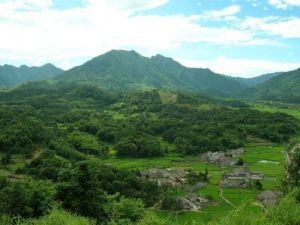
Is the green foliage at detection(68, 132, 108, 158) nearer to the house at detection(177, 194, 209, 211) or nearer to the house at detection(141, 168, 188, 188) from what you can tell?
the house at detection(141, 168, 188, 188)

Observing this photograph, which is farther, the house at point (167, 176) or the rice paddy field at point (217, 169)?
the house at point (167, 176)

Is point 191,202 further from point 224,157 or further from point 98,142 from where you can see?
point 98,142

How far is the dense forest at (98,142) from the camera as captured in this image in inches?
1463

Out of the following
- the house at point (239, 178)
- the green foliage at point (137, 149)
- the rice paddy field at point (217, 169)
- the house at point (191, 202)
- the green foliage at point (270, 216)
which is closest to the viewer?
the green foliage at point (270, 216)

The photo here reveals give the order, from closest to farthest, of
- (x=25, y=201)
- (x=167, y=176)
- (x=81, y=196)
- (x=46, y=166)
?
(x=81, y=196), (x=25, y=201), (x=46, y=166), (x=167, y=176)

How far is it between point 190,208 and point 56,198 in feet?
66.6

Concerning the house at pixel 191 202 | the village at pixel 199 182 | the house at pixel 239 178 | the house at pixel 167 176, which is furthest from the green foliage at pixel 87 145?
the house at pixel 191 202

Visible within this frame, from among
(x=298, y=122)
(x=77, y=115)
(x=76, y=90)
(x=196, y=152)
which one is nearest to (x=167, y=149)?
(x=196, y=152)

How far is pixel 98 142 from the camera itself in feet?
305

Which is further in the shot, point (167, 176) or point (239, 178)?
point (239, 178)

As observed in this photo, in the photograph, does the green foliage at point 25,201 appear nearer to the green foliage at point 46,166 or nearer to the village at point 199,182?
the green foliage at point 46,166

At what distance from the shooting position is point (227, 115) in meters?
133

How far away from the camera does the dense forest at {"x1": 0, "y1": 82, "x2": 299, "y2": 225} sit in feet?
122

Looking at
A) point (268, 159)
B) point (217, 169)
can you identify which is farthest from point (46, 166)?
point (268, 159)
